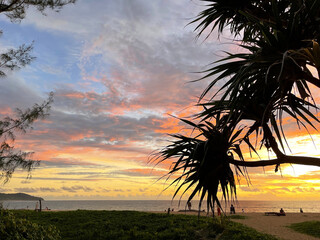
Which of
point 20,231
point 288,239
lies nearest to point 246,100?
point 20,231

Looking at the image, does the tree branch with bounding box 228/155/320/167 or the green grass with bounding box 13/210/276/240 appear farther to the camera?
the green grass with bounding box 13/210/276/240

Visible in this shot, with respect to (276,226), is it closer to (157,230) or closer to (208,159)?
(157,230)

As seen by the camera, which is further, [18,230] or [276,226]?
[276,226]

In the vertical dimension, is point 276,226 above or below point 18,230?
below

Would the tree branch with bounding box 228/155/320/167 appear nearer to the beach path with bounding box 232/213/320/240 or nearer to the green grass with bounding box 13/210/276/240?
the green grass with bounding box 13/210/276/240

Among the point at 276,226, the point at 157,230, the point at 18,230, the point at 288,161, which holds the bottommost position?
the point at 276,226

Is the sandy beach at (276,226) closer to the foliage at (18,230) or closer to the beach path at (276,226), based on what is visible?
the beach path at (276,226)

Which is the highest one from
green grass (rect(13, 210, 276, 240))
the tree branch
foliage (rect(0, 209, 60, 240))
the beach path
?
the tree branch

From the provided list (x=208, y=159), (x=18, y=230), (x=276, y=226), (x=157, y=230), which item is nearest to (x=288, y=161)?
(x=208, y=159)

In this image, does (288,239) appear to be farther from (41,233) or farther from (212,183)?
(41,233)

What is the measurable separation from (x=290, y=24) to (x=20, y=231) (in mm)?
7352

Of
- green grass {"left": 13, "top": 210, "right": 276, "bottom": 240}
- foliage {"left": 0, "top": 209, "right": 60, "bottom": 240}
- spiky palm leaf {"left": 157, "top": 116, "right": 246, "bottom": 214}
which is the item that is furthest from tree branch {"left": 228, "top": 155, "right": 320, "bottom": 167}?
green grass {"left": 13, "top": 210, "right": 276, "bottom": 240}

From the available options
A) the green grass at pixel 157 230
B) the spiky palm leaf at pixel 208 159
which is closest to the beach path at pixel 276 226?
the green grass at pixel 157 230

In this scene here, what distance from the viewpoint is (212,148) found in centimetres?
543
